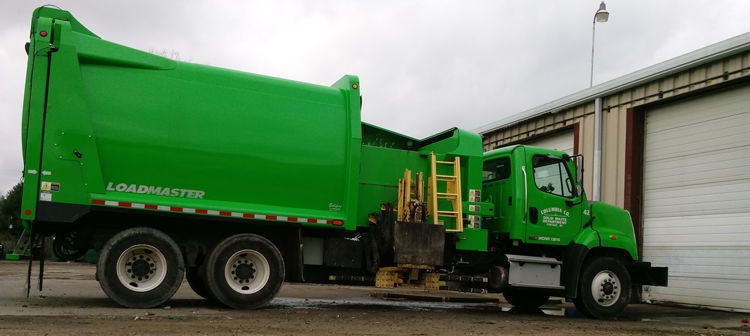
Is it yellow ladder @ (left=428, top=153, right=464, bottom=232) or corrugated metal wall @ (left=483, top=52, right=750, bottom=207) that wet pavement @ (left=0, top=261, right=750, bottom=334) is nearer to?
yellow ladder @ (left=428, top=153, right=464, bottom=232)

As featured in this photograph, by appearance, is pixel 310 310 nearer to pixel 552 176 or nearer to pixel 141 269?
pixel 141 269

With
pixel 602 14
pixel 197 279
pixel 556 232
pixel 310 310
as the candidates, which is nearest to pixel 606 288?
pixel 556 232

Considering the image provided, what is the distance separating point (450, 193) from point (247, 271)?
3408 mm

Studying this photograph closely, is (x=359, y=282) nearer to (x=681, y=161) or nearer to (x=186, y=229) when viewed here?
(x=186, y=229)

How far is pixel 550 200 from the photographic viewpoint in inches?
423

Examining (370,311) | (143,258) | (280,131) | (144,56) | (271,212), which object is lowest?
(370,311)

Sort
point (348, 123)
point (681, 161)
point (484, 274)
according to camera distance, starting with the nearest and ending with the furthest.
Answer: point (348, 123), point (484, 274), point (681, 161)

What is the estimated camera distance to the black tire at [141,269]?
8.10m

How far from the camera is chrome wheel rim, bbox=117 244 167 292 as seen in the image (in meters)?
8.26

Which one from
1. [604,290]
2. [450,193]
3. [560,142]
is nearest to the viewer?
[450,193]

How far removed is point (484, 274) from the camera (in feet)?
34.9

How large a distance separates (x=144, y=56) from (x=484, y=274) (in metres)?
6.34

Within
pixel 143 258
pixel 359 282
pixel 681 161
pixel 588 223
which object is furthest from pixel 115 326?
pixel 681 161

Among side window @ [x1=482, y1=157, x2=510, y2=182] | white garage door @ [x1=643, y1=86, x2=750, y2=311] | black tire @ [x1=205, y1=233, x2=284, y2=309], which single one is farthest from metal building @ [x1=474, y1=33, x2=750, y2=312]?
black tire @ [x1=205, y1=233, x2=284, y2=309]
